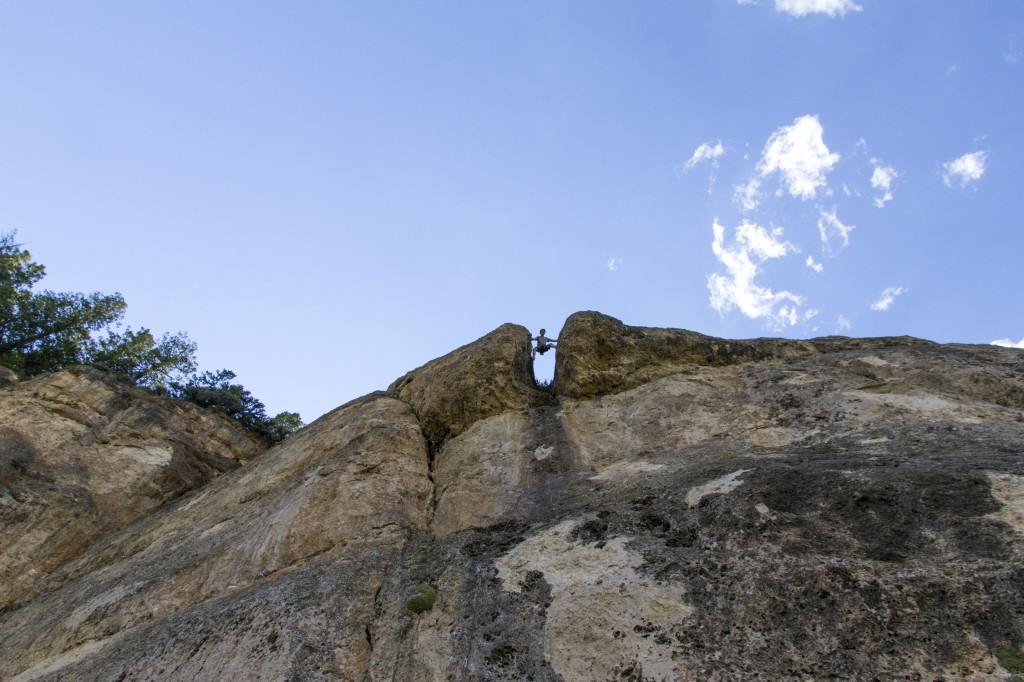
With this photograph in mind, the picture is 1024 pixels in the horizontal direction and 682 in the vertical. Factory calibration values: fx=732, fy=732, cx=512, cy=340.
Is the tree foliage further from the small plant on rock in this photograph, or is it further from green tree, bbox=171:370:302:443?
the small plant on rock

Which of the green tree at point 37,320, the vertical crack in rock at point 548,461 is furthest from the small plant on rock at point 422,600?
the green tree at point 37,320

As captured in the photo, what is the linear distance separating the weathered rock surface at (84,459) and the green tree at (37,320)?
8950 millimetres

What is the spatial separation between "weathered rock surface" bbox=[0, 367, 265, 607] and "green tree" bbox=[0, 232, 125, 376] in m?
8.95

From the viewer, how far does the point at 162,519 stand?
42.1ft

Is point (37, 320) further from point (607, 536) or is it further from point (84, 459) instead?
point (607, 536)

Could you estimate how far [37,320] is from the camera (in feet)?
80.9

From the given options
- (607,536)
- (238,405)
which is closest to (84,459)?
(238,405)

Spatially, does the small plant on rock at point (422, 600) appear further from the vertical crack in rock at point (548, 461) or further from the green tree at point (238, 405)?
the green tree at point (238, 405)

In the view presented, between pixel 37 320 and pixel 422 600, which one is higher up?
pixel 37 320

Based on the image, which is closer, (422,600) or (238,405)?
(422,600)

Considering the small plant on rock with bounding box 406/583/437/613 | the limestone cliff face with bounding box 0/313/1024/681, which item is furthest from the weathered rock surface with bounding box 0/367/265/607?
the small plant on rock with bounding box 406/583/437/613

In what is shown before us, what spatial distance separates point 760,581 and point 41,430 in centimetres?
1468

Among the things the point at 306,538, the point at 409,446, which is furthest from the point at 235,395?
the point at 306,538

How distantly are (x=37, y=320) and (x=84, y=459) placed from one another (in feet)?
41.4
